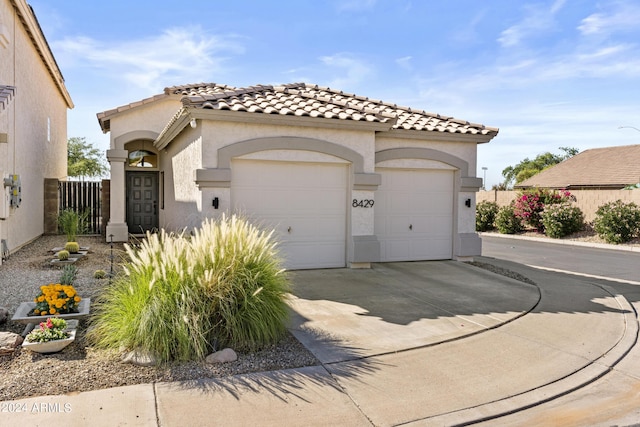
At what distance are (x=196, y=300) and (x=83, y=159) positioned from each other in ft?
136

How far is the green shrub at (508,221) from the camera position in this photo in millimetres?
24938

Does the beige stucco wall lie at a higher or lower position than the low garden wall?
higher

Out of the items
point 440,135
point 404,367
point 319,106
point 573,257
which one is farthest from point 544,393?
point 573,257

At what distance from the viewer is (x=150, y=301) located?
5066 millimetres

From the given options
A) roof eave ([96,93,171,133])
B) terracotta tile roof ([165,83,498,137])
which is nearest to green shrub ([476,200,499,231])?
terracotta tile roof ([165,83,498,137])

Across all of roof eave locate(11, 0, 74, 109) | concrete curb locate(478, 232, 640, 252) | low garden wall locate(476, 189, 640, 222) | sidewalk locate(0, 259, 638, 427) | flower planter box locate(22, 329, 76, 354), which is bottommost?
sidewalk locate(0, 259, 638, 427)

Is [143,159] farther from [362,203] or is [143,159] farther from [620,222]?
[620,222]

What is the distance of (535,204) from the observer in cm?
2419

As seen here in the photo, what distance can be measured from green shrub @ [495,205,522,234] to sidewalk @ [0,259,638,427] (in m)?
16.7

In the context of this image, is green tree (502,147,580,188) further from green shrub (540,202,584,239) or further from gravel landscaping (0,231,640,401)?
gravel landscaping (0,231,640,401)

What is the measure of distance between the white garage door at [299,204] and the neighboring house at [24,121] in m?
4.64

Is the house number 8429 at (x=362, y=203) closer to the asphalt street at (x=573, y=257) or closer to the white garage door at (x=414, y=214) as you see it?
the white garage door at (x=414, y=214)

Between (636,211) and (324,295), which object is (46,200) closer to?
(324,295)

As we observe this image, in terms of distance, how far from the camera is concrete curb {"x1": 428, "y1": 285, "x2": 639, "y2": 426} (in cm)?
412
